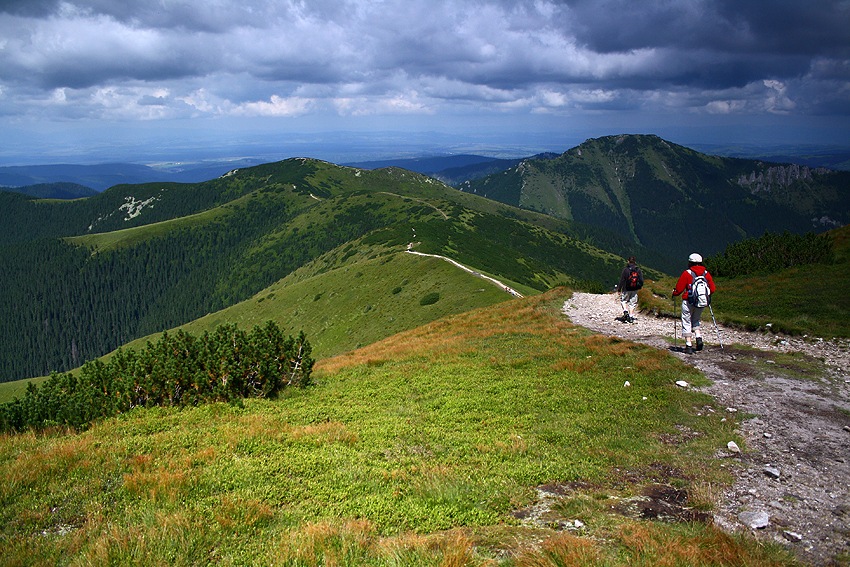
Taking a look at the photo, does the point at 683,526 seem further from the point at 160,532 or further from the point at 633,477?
the point at 160,532

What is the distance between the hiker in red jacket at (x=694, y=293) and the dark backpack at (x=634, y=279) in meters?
5.70

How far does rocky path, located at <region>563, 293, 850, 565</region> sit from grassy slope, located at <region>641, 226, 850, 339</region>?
1.31 meters

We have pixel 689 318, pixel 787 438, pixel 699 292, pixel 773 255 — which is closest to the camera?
pixel 787 438

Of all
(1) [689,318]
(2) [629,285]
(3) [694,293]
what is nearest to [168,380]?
(3) [694,293]

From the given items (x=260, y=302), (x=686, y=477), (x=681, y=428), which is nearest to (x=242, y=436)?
(x=686, y=477)

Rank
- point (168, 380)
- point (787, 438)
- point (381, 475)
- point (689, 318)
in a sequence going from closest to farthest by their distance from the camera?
point (381, 475) < point (787, 438) < point (168, 380) < point (689, 318)

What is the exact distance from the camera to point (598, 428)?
11.9 m

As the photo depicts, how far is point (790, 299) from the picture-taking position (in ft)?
81.1

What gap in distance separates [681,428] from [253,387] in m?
13.9

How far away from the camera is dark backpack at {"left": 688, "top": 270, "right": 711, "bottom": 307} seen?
1739 centimetres

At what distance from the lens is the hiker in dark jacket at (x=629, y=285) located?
24297 millimetres

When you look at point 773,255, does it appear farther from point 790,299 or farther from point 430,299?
point 430,299

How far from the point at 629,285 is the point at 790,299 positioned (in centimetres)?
910

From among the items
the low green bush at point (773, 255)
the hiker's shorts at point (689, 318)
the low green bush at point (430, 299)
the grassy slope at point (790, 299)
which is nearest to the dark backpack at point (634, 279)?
the grassy slope at point (790, 299)
